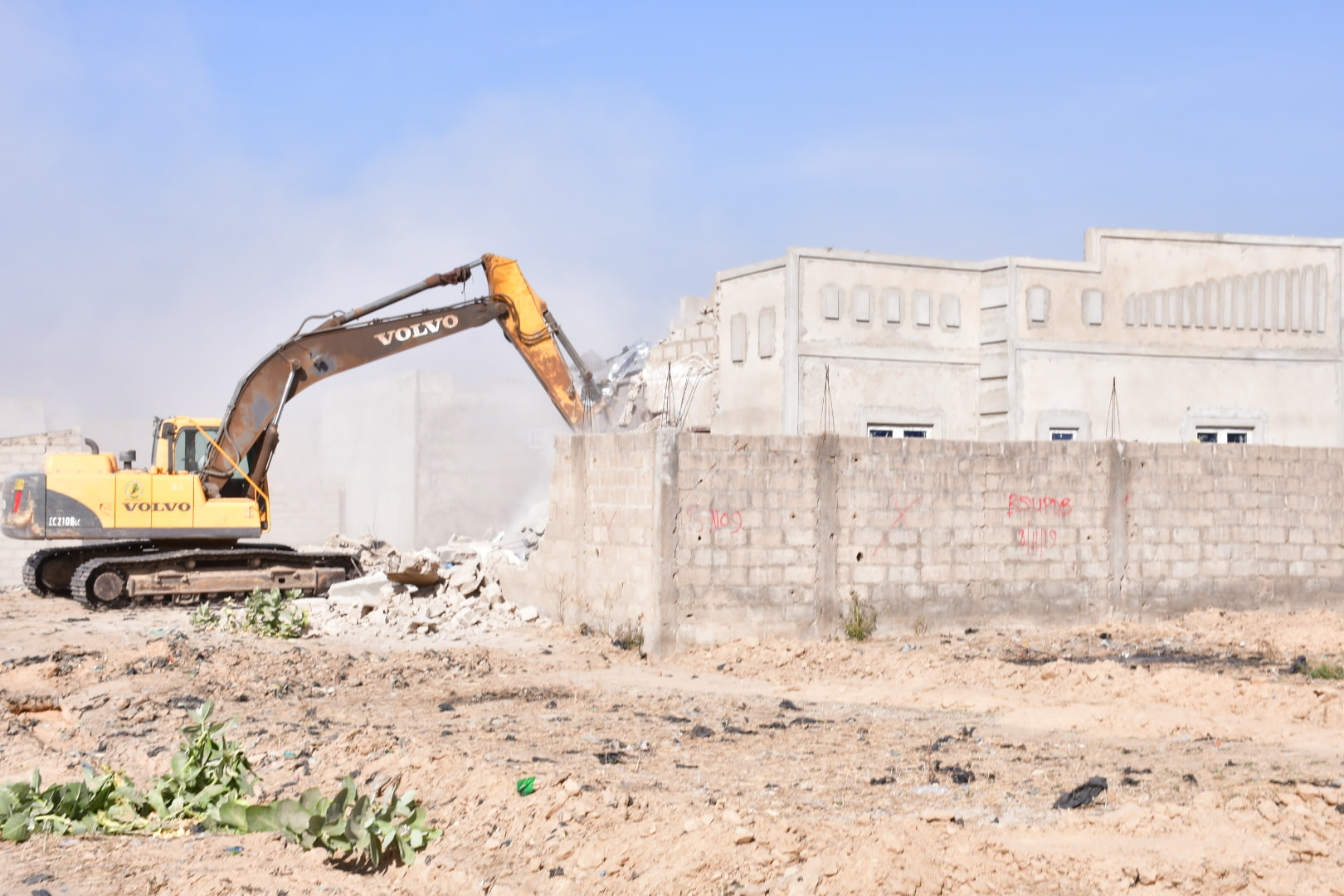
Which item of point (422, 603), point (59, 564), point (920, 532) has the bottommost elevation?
point (422, 603)

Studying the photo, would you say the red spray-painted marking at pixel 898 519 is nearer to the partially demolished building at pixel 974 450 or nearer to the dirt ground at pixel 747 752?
the partially demolished building at pixel 974 450

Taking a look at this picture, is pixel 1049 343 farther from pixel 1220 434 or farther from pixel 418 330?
pixel 418 330

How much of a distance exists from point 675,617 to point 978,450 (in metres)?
3.75

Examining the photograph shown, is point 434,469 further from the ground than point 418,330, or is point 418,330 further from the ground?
point 418,330

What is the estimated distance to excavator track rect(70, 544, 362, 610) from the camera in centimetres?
1759

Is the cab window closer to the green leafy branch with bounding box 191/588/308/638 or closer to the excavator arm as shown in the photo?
the excavator arm

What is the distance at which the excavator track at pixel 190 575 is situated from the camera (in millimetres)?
17594

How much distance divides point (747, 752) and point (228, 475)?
36.7 ft

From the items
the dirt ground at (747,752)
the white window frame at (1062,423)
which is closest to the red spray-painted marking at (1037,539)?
the dirt ground at (747,752)

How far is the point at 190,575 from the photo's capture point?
17812 mm

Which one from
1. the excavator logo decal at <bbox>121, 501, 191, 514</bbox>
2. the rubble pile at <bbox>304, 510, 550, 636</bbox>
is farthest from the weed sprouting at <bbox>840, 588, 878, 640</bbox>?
the excavator logo decal at <bbox>121, 501, 191, 514</bbox>

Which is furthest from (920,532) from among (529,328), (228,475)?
(228,475)

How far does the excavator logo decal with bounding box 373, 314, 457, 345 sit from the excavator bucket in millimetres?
706

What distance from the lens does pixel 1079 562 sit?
46.8 ft
